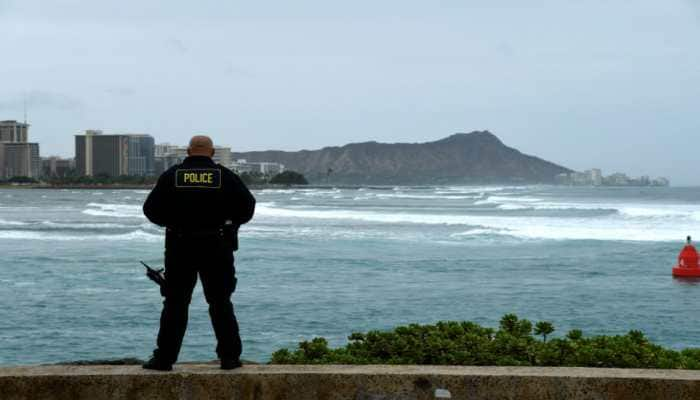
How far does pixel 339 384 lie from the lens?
17.6 feet

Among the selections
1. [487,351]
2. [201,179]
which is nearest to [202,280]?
[201,179]

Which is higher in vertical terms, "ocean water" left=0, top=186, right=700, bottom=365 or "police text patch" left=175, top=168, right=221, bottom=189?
"police text patch" left=175, top=168, right=221, bottom=189

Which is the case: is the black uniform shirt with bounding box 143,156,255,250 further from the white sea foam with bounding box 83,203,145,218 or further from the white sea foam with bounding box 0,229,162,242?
the white sea foam with bounding box 83,203,145,218

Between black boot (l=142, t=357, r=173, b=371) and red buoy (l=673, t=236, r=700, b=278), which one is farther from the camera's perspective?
red buoy (l=673, t=236, r=700, b=278)

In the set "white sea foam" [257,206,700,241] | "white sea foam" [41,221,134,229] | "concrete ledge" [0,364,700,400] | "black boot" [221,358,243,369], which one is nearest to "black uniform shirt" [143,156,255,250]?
"black boot" [221,358,243,369]

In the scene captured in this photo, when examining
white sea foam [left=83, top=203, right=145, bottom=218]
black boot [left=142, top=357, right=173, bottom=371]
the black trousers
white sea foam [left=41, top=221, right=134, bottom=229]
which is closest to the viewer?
black boot [left=142, top=357, right=173, bottom=371]

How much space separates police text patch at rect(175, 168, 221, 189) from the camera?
575 cm

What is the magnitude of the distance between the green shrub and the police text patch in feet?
6.72

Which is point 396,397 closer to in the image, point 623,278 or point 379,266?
point 623,278

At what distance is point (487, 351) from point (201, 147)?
269 cm

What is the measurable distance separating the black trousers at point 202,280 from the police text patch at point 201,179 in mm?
289

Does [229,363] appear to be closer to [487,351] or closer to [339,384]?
[339,384]

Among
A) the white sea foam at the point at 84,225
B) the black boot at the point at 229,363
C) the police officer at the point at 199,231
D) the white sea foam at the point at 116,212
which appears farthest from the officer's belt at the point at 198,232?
the white sea foam at the point at 116,212

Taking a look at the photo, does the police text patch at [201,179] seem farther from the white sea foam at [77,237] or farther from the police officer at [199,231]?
A: the white sea foam at [77,237]
